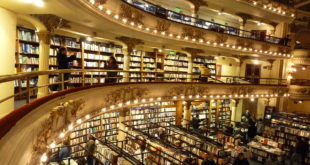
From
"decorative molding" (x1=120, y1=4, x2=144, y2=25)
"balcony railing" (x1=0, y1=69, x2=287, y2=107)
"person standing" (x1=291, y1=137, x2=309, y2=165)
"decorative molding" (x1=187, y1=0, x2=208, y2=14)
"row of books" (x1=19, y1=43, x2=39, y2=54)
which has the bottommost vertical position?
"person standing" (x1=291, y1=137, x2=309, y2=165)

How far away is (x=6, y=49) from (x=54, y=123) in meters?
2.18

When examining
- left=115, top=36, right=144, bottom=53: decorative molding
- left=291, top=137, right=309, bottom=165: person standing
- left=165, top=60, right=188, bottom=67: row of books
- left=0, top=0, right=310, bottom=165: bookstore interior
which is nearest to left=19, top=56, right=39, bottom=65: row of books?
left=0, top=0, right=310, bottom=165: bookstore interior

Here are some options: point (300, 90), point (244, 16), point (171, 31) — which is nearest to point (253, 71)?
point (300, 90)

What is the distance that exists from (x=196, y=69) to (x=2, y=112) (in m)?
10.3

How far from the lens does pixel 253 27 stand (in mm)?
15992

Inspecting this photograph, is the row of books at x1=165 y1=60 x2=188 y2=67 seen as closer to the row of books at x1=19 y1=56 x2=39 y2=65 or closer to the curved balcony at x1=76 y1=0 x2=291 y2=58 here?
the curved balcony at x1=76 y1=0 x2=291 y2=58

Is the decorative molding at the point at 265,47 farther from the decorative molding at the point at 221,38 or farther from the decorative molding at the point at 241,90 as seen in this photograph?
the decorative molding at the point at 221,38

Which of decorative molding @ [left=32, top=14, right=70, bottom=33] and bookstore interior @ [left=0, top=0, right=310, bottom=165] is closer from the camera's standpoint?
bookstore interior @ [left=0, top=0, right=310, bottom=165]

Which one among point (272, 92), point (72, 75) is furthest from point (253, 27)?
point (72, 75)

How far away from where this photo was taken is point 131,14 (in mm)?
6969

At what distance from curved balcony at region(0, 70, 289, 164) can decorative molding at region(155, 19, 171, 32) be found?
2106mm

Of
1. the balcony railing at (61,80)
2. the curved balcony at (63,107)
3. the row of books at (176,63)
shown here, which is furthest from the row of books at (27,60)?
the row of books at (176,63)

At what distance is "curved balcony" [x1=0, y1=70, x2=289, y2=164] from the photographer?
2.04 meters

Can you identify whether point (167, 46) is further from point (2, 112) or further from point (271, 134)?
point (2, 112)
